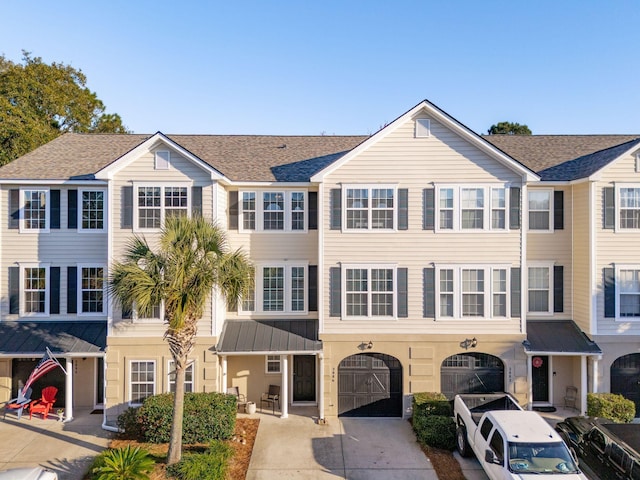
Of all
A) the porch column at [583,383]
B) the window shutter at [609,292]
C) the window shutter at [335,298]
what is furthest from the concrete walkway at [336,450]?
the window shutter at [609,292]

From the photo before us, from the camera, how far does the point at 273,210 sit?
1600 cm

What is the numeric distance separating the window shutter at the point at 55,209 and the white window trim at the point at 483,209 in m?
14.1

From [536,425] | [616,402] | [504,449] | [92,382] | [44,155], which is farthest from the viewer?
[44,155]

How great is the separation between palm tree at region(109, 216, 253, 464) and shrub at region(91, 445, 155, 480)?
69 cm

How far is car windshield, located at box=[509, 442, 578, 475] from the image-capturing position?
350 inches

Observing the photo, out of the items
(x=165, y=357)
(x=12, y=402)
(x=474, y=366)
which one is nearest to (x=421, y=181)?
(x=474, y=366)

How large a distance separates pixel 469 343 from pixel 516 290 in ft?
8.38

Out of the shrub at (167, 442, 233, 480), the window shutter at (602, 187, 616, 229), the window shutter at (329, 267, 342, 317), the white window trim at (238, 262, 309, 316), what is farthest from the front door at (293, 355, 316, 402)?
the window shutter at (602, 187, 616, 229)

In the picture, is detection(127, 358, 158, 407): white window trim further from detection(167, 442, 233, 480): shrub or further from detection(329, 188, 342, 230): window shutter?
detection(329, 188, 342, 230): window shutter

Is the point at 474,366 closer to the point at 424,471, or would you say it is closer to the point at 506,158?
the point at 424,471

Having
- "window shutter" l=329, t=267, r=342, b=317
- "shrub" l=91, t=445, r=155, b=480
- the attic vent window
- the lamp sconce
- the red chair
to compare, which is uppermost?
the attic vent window

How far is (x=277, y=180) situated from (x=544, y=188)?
10395 mm

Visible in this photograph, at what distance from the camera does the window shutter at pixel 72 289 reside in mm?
15445

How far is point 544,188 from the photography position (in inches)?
625
